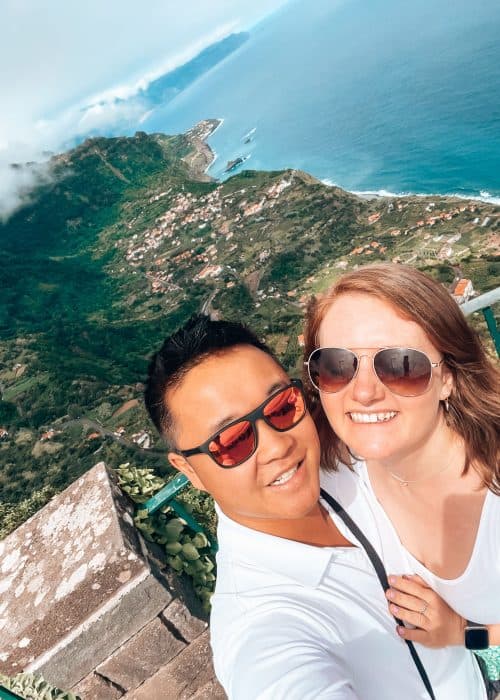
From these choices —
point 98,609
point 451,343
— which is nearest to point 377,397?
point 451,343

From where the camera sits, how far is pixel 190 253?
88.7 meters

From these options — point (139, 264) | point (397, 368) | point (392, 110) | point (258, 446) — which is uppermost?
point (258, 446)

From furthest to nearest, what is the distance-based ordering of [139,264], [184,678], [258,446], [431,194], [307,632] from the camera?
[139,264] → [431,194] → [184,678] → [258,446] → [307,632]

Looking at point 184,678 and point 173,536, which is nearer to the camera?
point 184,678

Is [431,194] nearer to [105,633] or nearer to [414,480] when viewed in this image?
[414,480]

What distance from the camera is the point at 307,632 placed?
109 cm

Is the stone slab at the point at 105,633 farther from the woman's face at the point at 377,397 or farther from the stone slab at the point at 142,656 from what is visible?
the woman's face at the point at 377,397

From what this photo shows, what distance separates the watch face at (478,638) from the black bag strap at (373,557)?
0.23 metres

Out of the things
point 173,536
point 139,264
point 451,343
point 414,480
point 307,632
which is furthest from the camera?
point 139,264

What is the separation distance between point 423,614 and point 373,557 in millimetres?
196

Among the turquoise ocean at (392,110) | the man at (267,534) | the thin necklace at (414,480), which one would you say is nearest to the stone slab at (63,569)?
the man at (267,534)

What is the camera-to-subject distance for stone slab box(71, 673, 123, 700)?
5.20ft

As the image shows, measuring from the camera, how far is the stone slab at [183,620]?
5.39ft

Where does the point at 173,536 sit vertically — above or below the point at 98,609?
below
